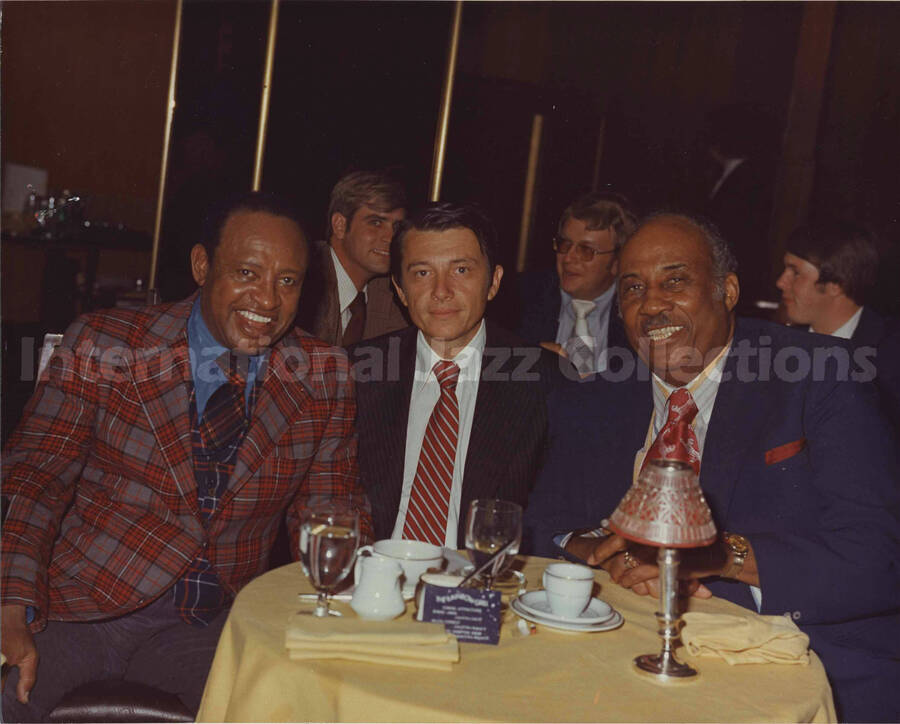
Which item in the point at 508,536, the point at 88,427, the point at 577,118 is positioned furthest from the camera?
the point at 577,118

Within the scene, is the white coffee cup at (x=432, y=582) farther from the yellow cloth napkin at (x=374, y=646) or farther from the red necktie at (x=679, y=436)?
the red necktie at (x=679, y=436)

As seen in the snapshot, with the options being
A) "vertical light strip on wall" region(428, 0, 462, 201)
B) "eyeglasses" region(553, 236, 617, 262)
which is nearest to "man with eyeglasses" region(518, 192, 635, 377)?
"eyeglasses" region(553, 236, 617, 262)

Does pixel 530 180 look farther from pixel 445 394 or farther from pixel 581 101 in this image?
pixel 445 394

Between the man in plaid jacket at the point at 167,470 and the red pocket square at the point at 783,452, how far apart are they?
3.28 ft

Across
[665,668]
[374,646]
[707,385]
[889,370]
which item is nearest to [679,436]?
[707,385]

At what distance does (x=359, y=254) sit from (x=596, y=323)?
3.85 ft

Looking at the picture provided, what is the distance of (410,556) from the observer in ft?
6.05

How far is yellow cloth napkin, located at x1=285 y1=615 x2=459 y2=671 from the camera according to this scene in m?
1.46

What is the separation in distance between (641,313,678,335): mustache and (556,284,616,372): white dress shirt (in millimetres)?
1824

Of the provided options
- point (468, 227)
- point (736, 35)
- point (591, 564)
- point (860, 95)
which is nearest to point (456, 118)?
point (736, 35)

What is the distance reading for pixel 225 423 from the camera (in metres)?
2.38

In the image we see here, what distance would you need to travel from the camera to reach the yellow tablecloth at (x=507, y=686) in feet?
4.49

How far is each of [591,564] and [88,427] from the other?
1.24 meters

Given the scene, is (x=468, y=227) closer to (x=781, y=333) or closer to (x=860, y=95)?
(x=781, y=333)
